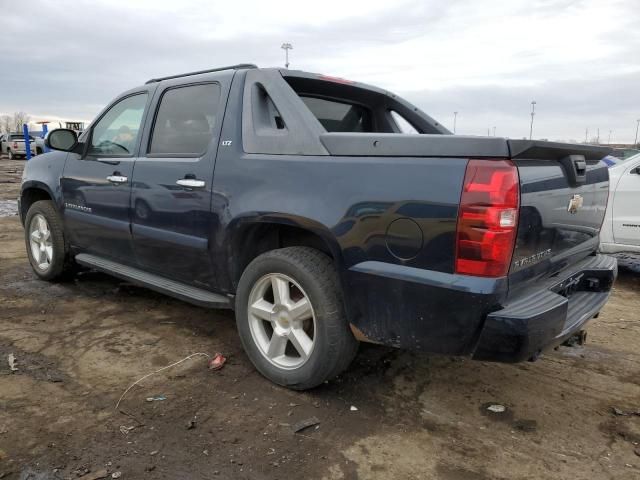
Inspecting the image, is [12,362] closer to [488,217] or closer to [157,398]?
[157,398]

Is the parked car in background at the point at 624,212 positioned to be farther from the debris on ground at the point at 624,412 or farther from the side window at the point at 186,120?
the side window at the point at 186,120

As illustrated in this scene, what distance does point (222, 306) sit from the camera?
3.24 metres

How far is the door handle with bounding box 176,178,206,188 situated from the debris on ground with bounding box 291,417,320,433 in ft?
5.02

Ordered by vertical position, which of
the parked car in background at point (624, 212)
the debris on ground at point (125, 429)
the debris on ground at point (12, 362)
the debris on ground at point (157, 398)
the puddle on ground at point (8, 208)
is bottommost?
the debris on ground at point (125, 429)

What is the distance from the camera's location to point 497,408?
9.24 feet

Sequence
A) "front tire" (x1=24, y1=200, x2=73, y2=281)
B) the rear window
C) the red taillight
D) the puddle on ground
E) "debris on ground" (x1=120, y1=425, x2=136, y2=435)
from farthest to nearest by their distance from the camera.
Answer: the puddle on ground
"front tire" (x1=24, y1=200, x2=73, y2=281)
the rear window
"debris on ground" (x1=120, y1=425, x2=136, y2=435)
the red taillight

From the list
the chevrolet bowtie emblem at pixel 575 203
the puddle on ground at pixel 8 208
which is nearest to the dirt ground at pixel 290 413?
the chevrolet bowtie emblem at pixel 575 203

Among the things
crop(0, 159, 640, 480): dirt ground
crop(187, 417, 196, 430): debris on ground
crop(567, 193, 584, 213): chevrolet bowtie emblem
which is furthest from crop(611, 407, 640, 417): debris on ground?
crop(187, 417, 196, 430): debris on ground

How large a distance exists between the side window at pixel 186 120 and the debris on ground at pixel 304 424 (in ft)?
5.87

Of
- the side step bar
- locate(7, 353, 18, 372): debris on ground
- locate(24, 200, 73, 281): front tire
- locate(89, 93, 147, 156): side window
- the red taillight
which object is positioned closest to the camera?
the red taillight

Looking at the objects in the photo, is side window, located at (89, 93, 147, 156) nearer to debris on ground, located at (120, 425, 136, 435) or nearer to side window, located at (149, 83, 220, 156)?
side window, located at (149, 83, 220, 156)

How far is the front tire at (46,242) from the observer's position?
4707 millimetres

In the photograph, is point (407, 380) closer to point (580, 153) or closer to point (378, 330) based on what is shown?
point (378, 330)

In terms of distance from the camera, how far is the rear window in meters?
3.61
